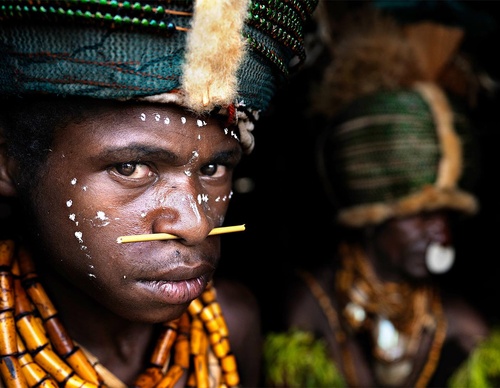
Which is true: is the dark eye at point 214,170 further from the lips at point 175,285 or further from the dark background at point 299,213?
the dark background at point 299,213

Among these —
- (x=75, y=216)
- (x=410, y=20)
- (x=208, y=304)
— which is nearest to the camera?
(x=75, y=216)

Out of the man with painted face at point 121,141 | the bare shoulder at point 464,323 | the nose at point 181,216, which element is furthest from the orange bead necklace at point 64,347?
the bare shoulder at point 464,323

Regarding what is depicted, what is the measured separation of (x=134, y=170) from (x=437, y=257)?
1.98 metres

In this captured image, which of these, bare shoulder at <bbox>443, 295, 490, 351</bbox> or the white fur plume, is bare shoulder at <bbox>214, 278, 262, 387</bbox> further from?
bare shoulder at <bbox>443, 295, 490, 351</bbox>

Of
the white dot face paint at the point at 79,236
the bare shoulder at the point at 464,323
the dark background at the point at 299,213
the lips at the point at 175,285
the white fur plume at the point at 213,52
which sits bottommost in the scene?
the bare shoulder at the point at 464,323

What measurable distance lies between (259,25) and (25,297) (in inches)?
40.8

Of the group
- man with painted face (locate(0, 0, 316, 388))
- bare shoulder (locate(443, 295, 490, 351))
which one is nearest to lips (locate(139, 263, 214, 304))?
man with painted face (locate(0, 0, 316, 388))

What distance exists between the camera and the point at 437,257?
9.80 feet

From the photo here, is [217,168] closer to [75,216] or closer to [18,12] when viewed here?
[75,216]

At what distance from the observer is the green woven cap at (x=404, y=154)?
115 inches

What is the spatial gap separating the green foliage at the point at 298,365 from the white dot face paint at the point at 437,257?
0.70 metres

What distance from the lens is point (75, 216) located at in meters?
1.50

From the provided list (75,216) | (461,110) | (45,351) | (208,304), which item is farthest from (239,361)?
(461,110)

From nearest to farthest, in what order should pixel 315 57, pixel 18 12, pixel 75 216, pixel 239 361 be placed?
pixel 18 12, pixel 75 216, pixel 239 361, pixel 315 57
